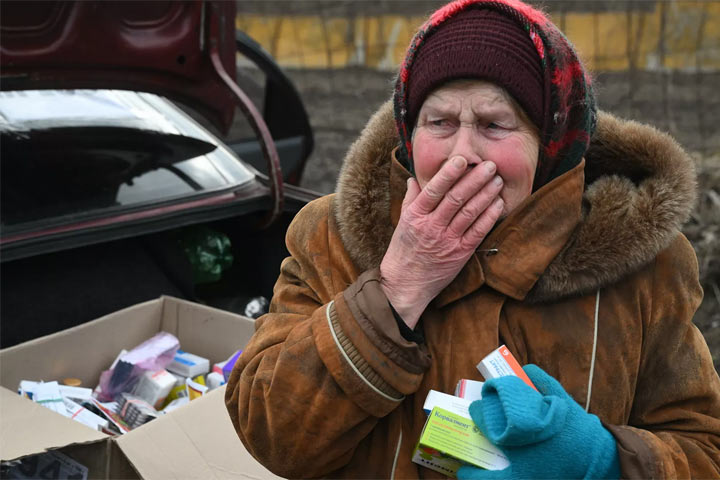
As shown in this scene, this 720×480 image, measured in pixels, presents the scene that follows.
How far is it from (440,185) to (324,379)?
441 millimetres

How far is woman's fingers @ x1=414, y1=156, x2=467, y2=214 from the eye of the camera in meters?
1.40

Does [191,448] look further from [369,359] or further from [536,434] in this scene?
[536,434]

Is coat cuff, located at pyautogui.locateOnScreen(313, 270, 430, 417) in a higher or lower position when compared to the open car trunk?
higher

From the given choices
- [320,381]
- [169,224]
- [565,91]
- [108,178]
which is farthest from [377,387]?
[108,178]

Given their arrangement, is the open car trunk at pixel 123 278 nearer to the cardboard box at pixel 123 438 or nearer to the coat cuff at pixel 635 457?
the cardboard box at pixel 123 438

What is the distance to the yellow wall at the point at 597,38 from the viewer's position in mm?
7062

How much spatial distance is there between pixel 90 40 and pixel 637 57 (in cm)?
621

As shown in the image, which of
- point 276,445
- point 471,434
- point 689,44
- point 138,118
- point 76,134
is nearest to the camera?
point 471,434

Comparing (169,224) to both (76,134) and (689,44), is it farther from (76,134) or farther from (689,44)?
(689,44)

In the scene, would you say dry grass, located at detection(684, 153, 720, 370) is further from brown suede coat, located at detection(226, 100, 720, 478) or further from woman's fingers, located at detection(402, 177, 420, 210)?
woman's fingers, located at detection(402, 177, 420, 210)

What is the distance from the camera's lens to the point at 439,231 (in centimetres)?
143

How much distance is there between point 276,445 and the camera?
147 cm

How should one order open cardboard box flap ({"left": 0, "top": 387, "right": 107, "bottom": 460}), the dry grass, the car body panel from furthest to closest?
1. the dry grass
2. the car body panel
3. open cardboard box flap ({"left": 0, "top": 387, "right": 107, "bottom": 460})

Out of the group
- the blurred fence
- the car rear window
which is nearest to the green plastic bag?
the car rear window
